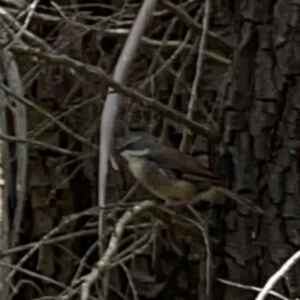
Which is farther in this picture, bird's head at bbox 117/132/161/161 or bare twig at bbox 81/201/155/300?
bird's head at bbox 117/132/161/161

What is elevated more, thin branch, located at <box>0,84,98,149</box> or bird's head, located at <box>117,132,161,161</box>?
thin branch, located at <box>0,84,98,149</box>

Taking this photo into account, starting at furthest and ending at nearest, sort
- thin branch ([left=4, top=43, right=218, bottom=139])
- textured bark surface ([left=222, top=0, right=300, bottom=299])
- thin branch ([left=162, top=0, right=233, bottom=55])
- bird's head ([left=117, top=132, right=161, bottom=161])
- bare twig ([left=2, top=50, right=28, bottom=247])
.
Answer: bare twig ([left=2, top=50, right=28, bottom=247]) → bird's head ([left=117, top=132, right=161, bottom=161]) → thin branch ([left=162, top=0, right=233, bottom=55]) → textured bark surface ([left=222, top=0, right=300, bottom=299]) → thin branch ([left=4, top=43, right=218, bottom=139])

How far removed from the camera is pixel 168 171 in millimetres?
2740

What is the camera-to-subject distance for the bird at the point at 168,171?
2.61 m

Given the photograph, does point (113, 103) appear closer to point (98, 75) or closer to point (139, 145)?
point (98, 75)

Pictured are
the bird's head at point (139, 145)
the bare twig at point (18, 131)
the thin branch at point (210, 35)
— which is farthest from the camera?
the bare twig at point (18, 131)

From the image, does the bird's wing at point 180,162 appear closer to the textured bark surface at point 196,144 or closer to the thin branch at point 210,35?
the textured bark surface at point 196,144

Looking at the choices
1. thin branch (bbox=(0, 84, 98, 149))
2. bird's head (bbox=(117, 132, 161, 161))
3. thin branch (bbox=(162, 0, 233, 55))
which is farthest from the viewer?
thin branch (bbox=(0, 84, 98, 149))

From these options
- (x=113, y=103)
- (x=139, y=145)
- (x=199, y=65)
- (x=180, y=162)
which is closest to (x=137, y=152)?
(x=139, y=145)

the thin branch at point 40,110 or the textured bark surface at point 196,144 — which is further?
the thin branch at point 40,110

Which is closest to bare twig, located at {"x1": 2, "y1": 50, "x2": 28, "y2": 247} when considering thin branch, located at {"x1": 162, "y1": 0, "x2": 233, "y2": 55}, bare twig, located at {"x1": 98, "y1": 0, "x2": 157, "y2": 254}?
thin branch, located at {"x1": 162, "y1": 0, "x2": 233, "y2": 55}

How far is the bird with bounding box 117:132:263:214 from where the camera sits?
103 inches

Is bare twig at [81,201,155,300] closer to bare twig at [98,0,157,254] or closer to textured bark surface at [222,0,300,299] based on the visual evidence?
bare twig at [98,0,157,254]

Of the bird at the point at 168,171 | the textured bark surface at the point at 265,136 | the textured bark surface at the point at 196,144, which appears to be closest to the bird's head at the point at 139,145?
the bird at the point at 168,171
